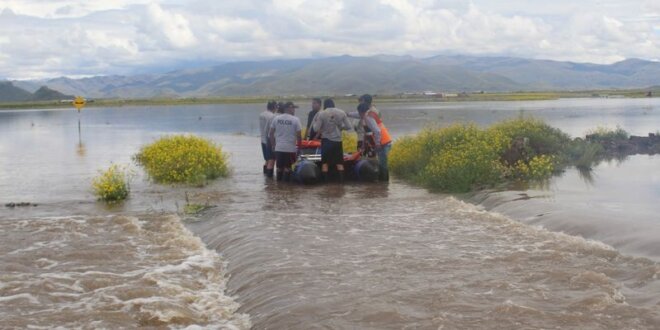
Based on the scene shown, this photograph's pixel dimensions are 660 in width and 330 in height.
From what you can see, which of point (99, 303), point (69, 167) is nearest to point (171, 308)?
point (99, 303)

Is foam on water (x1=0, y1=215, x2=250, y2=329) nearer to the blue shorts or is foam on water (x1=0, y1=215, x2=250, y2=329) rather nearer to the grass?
the blue shorts

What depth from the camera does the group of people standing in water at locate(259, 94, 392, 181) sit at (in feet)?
54.5

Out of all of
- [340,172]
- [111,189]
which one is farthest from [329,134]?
[111,189]

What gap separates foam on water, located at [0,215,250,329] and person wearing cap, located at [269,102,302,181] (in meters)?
4.70

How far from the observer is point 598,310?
6.98m

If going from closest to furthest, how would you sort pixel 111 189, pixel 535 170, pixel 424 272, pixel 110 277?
pixel 424 272, pixel 110 277, pixel 111 189, pixel 535 170

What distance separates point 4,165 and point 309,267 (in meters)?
20.2

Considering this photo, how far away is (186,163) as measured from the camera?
19.5 m

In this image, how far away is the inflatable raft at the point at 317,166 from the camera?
17312 millimetres

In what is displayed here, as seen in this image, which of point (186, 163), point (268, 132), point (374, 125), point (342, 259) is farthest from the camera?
point (186, 163)

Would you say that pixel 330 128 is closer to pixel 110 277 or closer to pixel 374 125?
pixel 374 125

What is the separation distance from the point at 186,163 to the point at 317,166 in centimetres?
414

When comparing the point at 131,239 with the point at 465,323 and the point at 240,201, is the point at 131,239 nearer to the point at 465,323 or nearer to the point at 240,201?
the point at 240,201

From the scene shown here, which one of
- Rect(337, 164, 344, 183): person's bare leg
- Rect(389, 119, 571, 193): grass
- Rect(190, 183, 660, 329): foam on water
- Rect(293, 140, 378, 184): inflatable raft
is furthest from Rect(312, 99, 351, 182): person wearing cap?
Rect(190, 183, 660, 329): foam on water
